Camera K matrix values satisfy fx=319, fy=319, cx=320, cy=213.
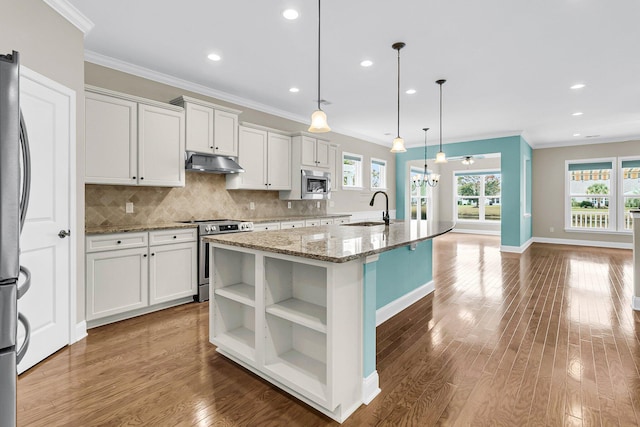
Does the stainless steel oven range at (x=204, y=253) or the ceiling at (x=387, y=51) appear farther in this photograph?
the stainless steel oven range at (x=204, y=253)

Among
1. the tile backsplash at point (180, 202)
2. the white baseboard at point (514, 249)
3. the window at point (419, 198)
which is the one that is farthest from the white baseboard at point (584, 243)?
the tile backsplash at point (180, 202)

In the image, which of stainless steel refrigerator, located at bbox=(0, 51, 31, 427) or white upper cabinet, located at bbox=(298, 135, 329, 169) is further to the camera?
white upper cabinet, located at bbox=(298, 135, 329, 169)

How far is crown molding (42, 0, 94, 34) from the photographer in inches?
95.2

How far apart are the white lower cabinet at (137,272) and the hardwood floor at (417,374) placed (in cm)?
15

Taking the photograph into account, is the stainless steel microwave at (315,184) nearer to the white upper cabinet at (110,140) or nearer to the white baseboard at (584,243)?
the white upper cabinet at (110,140)

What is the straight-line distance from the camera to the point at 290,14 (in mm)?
2676

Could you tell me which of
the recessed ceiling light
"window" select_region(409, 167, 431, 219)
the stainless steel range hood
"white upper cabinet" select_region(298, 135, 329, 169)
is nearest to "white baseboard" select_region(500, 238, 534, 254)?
"window" select_region(409, 167, 431, 219)

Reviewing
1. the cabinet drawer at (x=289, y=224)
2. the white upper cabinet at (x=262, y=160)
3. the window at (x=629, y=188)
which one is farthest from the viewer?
the window at (x=629, y=188)

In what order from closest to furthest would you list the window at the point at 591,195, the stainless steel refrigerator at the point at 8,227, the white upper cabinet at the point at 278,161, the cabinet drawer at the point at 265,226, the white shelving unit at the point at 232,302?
the stainless steel refrigerator at the point at 8,227 → the white shelving unit at the point at 232,302 → the cabinet drawer at the point at 265,226 → the white upper cabinet at the point at 278,161 → the window at the point at 591,195

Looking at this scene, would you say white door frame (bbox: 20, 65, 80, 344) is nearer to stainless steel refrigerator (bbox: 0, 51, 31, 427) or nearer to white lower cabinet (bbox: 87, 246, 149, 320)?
white lower cabinet (bbox: 87, 246, 149, 320)

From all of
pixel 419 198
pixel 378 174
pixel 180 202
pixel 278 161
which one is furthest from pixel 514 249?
pixel 180 202

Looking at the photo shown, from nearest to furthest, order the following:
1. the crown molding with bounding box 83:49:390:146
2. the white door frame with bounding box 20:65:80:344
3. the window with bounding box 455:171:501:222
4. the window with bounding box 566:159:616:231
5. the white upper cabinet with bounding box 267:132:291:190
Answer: the white door frame with bounding box 20:65:80:344 < the crown molding with bounding box 83:49:390:146 < the white upper cabinet with bounding box 267:132:291:190 < the window with bounding box 566:159:616:231 < the window with bounding box 455:171:501:222

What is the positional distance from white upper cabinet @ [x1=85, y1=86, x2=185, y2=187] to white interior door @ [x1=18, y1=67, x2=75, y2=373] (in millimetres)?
517

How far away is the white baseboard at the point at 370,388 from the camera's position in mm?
1883
